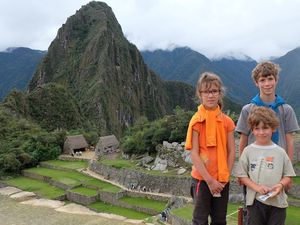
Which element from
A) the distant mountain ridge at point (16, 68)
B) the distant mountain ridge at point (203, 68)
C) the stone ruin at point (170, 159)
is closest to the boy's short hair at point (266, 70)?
the stone ruin at point (170, 159)

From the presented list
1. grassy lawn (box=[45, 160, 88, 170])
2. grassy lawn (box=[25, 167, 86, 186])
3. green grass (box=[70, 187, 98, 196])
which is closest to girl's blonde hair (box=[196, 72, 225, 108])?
green grass (box=[70, 187, 98, 196])

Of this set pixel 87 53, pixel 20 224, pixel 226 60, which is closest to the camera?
pixel 20 224

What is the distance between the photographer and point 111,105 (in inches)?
2539

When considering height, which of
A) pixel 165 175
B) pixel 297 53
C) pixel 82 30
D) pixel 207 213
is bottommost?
pixel 165 175

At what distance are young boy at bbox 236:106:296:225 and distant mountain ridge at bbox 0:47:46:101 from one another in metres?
85.8

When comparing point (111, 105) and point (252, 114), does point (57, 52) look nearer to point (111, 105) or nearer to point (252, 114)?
point (111, 105)

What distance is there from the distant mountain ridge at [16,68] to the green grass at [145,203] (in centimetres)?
7417

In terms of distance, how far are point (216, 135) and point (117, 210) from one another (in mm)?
11988

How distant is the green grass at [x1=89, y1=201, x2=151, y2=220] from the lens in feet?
46.6

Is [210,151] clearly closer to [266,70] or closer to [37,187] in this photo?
[266,70]

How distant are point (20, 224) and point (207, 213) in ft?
32.1

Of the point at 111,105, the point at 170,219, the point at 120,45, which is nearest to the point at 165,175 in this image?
the point at 170,219

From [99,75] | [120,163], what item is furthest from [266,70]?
[99,75]

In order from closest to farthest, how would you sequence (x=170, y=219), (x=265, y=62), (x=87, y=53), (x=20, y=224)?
(x=265, y=62) < (x=170, y=219) < (x=20, y=224) < (x=87, y=53)
